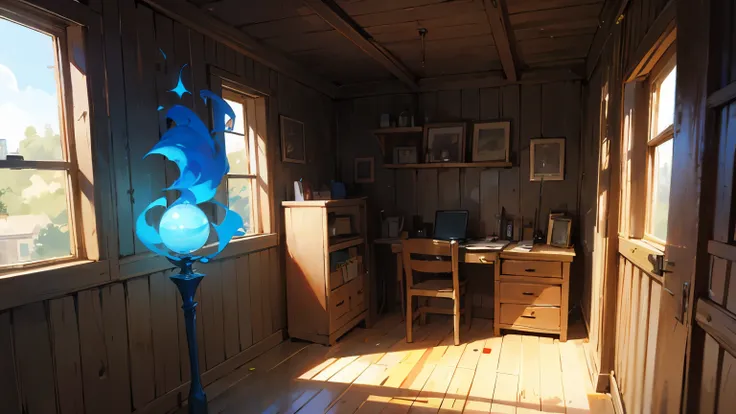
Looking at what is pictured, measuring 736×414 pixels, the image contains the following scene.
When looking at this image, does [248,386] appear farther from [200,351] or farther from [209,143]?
[209,143]

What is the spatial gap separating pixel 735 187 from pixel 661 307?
575 millimetres

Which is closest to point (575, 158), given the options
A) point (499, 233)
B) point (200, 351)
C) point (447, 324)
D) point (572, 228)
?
point (572, 228)

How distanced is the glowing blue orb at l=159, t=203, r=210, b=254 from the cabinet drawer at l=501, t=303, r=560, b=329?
2446 millimetres

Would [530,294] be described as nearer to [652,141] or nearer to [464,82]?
[652,141]

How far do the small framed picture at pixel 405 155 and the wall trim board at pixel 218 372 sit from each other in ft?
6.19

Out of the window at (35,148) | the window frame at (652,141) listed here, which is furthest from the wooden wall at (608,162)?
the window at (35,148)

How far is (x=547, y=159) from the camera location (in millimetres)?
3557

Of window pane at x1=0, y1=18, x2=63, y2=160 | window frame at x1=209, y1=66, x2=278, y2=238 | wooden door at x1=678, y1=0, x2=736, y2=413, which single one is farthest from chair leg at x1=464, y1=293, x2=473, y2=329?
window pane at x1=0, y1=18, x2=63, y2=160

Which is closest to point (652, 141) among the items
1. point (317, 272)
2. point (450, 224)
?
point (450, 224)

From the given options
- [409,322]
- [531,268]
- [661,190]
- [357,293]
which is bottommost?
[409,322]

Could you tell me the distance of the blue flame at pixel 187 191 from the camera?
178cm

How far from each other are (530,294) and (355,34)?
7.66 feet

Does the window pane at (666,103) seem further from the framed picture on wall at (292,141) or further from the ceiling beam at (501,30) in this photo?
the framed picture on wall at (292,141)

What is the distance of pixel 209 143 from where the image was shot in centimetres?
202
